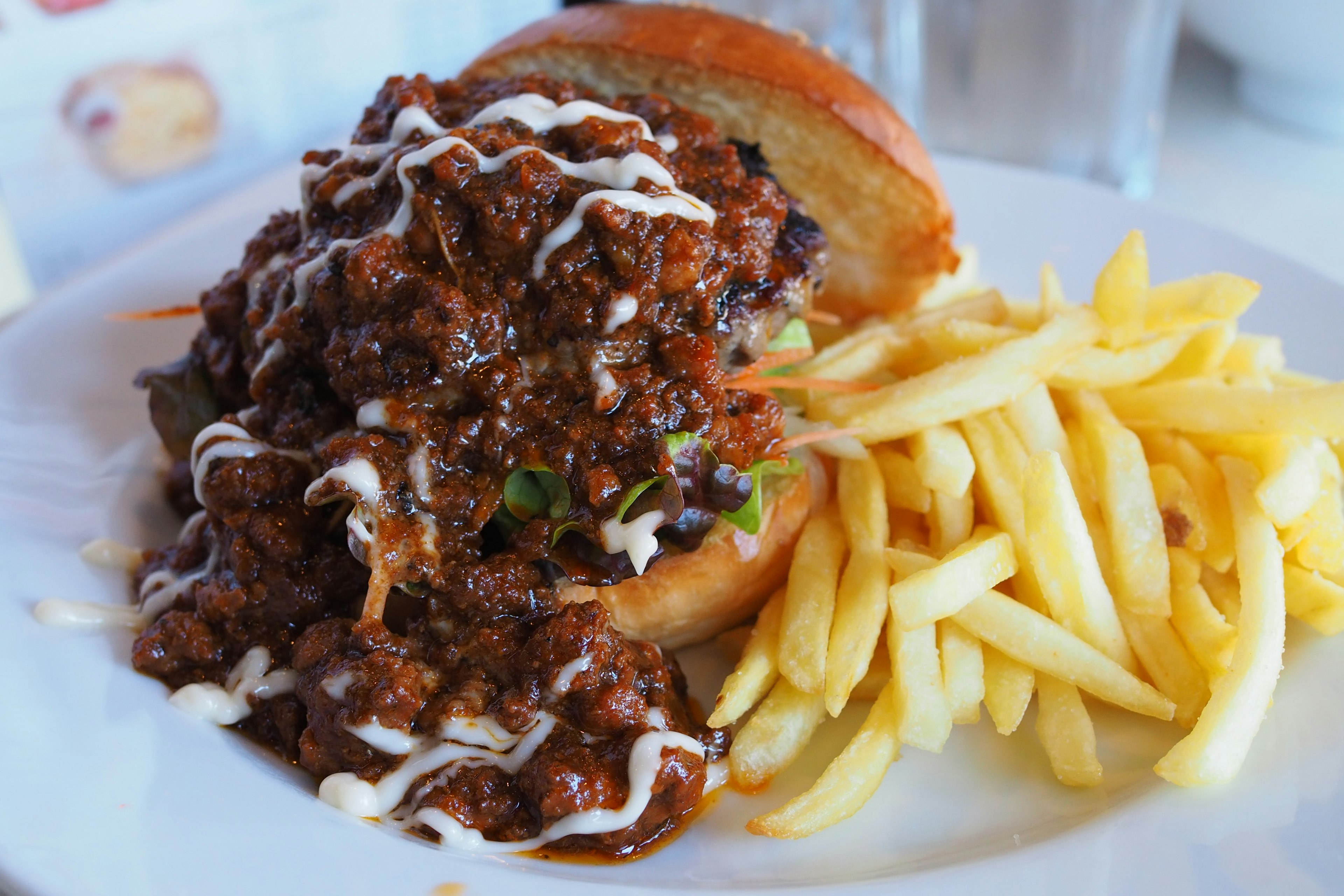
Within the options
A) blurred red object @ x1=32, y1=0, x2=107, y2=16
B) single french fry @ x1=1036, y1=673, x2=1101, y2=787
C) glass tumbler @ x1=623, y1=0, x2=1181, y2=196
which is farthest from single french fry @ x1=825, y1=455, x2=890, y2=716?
blurred red object @ x1=32, y1=0, x2=107, y2=16

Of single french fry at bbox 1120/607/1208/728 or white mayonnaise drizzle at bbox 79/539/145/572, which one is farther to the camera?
white mayonnaise drizzle at bbox 79/539/145/572

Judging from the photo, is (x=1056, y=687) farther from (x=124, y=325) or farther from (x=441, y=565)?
(x=124, y=325)

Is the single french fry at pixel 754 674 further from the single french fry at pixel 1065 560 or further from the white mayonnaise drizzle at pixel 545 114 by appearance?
the white mayonnaise drizzle at pixel 545 114

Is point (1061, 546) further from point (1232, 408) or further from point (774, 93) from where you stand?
point (774, 93)

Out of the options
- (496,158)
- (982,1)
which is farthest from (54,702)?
(982,1)

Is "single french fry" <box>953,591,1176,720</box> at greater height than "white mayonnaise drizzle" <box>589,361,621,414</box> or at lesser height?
lesser

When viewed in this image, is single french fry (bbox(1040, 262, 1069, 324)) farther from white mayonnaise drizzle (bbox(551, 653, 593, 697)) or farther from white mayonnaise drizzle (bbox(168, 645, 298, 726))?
white mayonnaise drizzle (bbox(168, 645, 298, 726))

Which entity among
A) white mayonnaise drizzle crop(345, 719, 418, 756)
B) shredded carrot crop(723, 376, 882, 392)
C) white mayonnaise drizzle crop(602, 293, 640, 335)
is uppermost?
white mayonnaise drizzle crop(602, 293, 640, 335)
